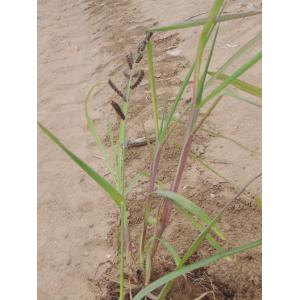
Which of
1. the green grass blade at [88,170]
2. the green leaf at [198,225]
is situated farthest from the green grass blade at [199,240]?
the green grass blade at [88,170]

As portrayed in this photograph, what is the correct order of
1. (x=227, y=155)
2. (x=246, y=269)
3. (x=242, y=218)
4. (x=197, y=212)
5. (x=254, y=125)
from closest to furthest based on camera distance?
1. (x=197, y=212)
2. (x=246, y=269)
3. (x=242, y=218)
4. (x=227, y=155)
5. (x=254, y=125)

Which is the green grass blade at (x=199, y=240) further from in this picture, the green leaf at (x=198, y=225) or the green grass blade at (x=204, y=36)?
the green grass blade at (x=204, y=36)

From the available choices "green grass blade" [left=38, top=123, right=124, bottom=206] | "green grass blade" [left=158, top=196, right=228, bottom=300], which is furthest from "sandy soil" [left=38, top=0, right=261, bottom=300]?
"green grass blade" [left=38, top=123, right=124, bottom=206]

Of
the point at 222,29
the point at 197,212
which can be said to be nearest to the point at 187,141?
the point at 197,212

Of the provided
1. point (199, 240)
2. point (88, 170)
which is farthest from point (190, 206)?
point (88, 170)

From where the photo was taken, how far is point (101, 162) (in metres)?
1.63

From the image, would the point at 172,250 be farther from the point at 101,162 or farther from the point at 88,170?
the point at 101,162

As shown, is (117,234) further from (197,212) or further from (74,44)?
(74,44)

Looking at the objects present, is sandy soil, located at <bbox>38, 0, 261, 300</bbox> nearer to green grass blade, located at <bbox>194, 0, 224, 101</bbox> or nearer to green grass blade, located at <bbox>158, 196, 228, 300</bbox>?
green grass blade, located at <bbox>158, 196, 228, 300</bbox>

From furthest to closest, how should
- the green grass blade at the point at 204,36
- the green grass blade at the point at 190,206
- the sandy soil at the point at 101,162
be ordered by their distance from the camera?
the sandy soil at the point at 101,162
the green grass blade at the point at 190,206
the green grass blade at the point at 204,36

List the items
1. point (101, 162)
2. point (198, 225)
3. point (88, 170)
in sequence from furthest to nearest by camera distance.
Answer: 1. point (101, 162)
2. point (198, 225)
3. point (88, 170)

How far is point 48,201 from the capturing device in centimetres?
148

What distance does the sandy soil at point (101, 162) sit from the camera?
1121 millimetres

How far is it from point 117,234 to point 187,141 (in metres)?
0.62
